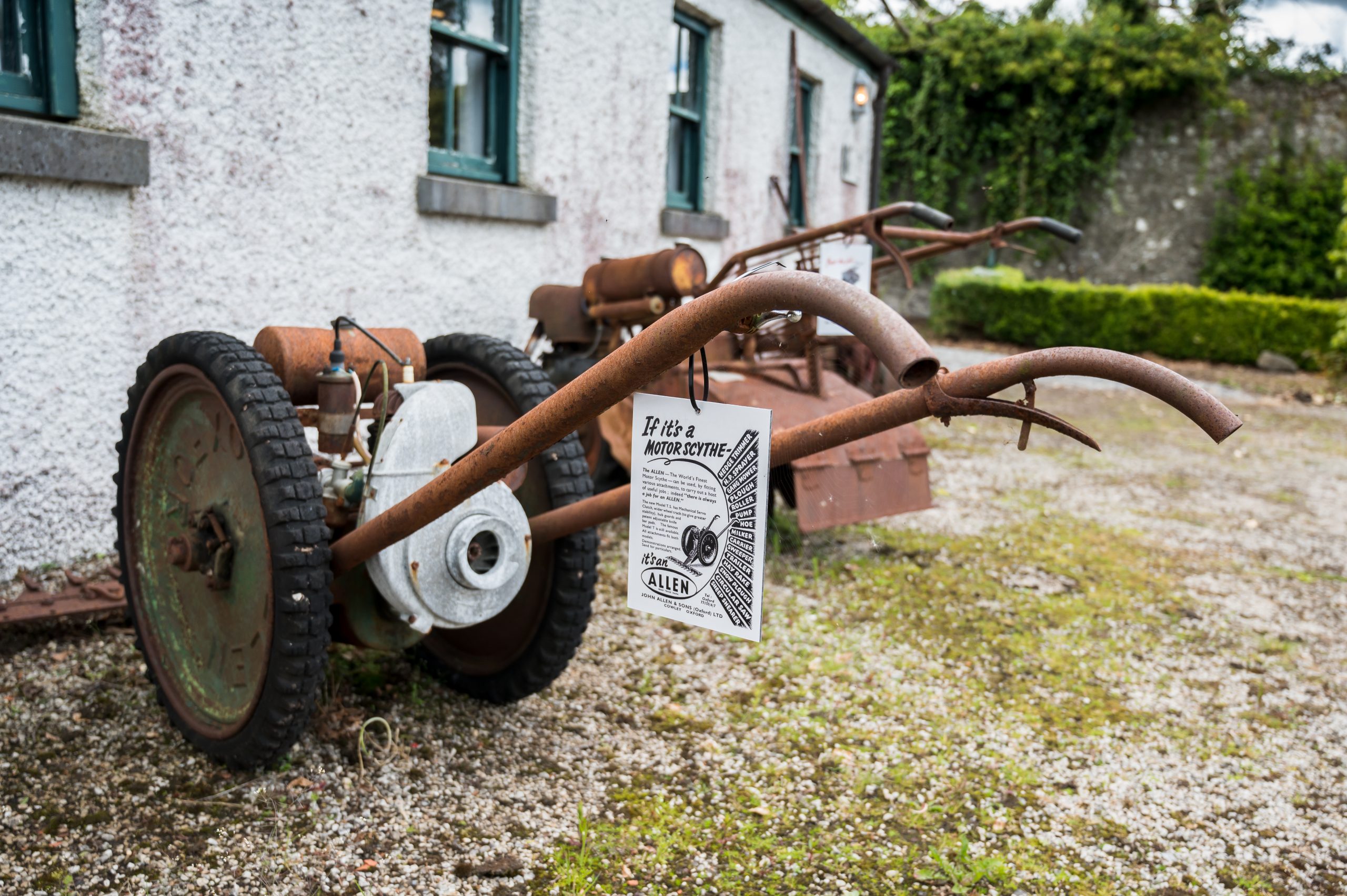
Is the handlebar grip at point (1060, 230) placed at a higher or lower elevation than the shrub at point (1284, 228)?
lower

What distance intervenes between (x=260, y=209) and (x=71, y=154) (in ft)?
2.57

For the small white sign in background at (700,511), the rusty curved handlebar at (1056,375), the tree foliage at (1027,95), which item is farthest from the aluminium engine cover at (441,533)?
the tree foliage at (1027,95)

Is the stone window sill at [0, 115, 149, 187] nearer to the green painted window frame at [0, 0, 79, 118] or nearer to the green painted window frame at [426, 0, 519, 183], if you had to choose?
the green painted window frame at [0, 0, 79, 118]

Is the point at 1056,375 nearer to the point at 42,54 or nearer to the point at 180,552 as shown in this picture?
the point at 180,552

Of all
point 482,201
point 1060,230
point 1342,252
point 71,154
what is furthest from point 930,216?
point 1342,252

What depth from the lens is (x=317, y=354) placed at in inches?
104

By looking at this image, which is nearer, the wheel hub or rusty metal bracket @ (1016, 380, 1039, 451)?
rusty metal bracket @ (1016, 380, 1039, 451)

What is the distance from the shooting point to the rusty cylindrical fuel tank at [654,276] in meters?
3.96

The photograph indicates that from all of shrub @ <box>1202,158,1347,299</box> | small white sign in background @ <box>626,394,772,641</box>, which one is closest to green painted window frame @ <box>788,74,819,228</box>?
small white sign in background @ <box>626,394,772,641</box>

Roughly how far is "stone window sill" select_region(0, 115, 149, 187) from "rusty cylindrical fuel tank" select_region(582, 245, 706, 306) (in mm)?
1733

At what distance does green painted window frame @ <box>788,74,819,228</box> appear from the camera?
948cm

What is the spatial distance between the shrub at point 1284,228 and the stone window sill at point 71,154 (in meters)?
16.4

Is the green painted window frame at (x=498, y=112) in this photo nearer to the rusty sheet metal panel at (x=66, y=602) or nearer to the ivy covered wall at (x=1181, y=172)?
the rusty sheet metal panel at (x=66, y=602)

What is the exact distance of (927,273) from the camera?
60.0ft
